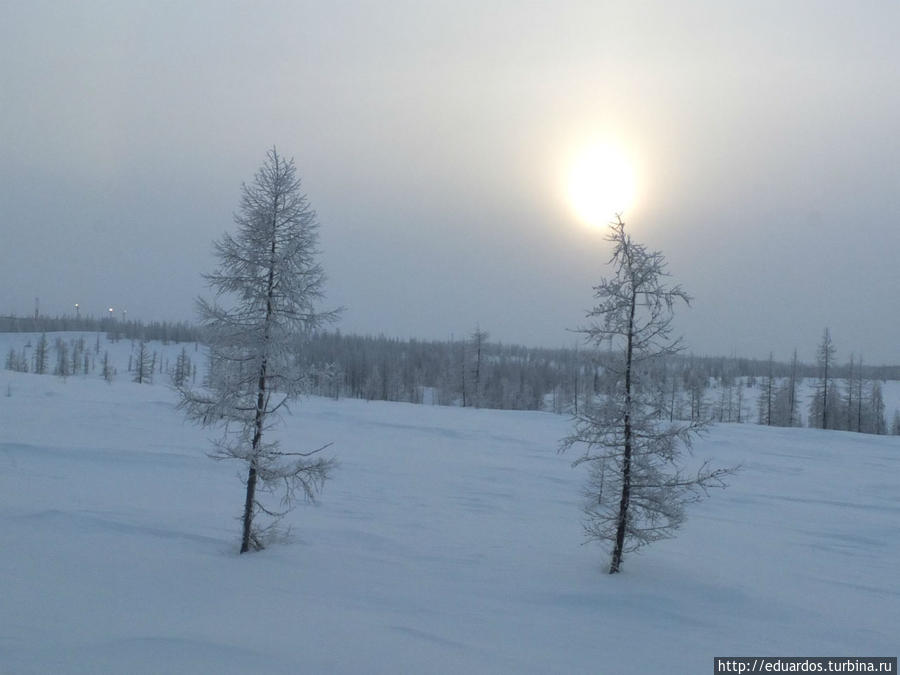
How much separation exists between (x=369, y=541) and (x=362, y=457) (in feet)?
40.0

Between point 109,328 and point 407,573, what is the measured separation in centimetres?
17280

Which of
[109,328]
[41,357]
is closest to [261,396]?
[41,357]

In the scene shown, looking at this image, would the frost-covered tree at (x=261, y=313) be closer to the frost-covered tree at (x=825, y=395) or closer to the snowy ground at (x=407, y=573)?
the snowy ground at (x=407, y=573)

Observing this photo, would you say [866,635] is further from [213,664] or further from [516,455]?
[516,455]

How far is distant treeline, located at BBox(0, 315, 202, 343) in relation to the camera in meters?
147

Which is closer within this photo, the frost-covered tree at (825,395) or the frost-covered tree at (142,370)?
the frost-covered tree at (825,395)

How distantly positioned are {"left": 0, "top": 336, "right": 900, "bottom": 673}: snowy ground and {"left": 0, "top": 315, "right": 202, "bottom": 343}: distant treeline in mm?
131118

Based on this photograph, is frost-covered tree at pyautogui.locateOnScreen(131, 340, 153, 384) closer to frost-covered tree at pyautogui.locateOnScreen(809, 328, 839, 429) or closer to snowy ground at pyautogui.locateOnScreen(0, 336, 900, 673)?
snowy ground at pyautogui.locateOnScreen(0, 336, 900, 673)

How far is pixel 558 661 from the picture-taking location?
25.9ft

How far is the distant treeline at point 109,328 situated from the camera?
147m

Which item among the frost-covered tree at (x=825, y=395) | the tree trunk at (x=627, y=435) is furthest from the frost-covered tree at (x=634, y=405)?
the frost-covered tree at (x=825, y=395)

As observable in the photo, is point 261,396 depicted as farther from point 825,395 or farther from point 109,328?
point 109,328

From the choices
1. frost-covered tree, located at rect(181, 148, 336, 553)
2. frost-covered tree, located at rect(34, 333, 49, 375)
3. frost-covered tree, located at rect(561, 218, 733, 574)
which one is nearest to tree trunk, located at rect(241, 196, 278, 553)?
frost-covered tree, located at rect(181, 148, 336, 553)

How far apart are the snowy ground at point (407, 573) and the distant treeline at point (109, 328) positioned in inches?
5162
